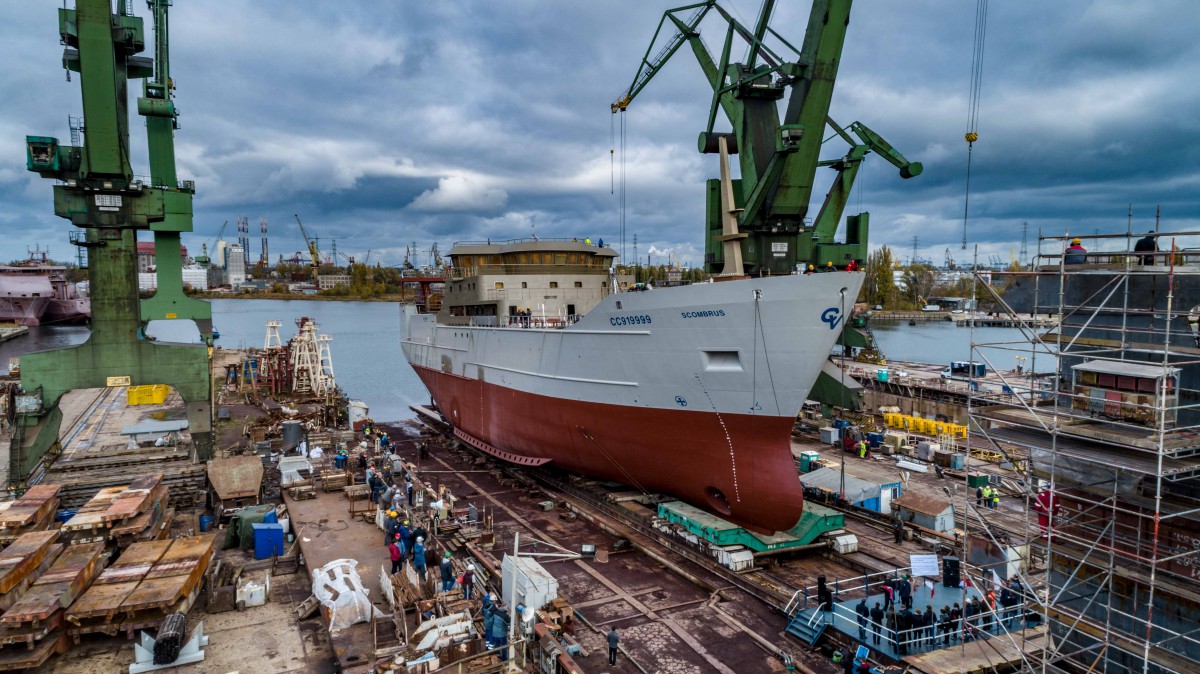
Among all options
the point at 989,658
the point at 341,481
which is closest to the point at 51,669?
the point at 341,481

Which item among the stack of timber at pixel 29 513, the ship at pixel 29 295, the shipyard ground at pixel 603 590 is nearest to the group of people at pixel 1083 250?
the shipyard ground at pixel 603 590

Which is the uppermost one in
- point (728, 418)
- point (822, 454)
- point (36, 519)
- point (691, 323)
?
point (691, 323)

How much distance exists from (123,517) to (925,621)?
1268 centimetres

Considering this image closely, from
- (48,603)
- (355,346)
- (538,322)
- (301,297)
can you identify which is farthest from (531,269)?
(301,297)

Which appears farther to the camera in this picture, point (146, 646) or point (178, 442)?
point (178, 442)

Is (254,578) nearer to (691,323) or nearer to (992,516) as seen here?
(691,323)

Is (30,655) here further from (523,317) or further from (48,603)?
(523,317)

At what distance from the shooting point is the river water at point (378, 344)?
137ft

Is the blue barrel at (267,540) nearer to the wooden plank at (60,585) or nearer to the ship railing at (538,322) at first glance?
the wooden plank at (60,585)

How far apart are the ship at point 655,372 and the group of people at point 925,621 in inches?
96.1

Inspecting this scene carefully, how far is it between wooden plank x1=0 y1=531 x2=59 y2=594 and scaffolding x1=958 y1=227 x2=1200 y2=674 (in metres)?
12.0

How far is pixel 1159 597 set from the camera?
7383mm

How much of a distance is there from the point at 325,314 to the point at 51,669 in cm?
11822

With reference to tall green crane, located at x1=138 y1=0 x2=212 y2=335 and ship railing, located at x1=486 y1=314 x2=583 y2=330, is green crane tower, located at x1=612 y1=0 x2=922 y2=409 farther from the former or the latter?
tall green crane, located at x1=138 y1=0 x2=212 y2=335
